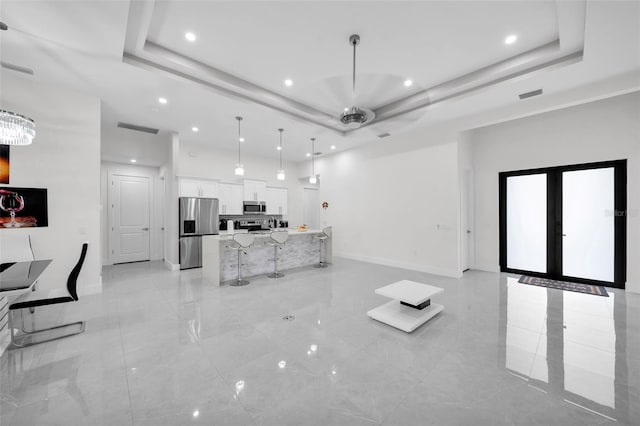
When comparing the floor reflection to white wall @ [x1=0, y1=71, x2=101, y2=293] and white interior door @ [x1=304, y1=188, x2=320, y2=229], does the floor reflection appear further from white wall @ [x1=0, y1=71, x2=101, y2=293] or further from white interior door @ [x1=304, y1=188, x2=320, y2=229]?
white interior door @ [x1=304, y1=188, x2=320, y2=229]

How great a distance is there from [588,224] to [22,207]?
9.49 m

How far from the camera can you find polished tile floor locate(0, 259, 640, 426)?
5.82 ft

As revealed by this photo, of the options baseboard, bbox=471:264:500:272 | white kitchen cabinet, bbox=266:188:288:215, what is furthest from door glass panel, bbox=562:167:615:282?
white kitchen cabinet, bbox=266:188:288:215

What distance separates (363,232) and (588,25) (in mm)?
5552

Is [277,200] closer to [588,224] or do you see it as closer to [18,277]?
[18,277]

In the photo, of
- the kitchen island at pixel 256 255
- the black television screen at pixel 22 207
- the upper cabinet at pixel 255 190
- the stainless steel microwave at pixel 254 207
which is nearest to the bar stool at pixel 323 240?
the kitchen island at pixel 256 255

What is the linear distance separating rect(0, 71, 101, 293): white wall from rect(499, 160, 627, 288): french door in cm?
812

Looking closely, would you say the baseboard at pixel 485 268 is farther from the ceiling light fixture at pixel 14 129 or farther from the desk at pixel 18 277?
the ceiling light fixture at pixel 14 129

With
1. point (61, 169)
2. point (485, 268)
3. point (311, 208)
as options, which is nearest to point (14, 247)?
point (61, 169)

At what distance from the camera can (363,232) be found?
24.2 feet

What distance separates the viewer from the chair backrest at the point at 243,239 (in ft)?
15.7

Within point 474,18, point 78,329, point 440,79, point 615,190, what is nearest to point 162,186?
point 78,329

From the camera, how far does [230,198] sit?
7.41 meters

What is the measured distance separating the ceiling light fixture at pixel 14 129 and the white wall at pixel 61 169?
1.67 m
